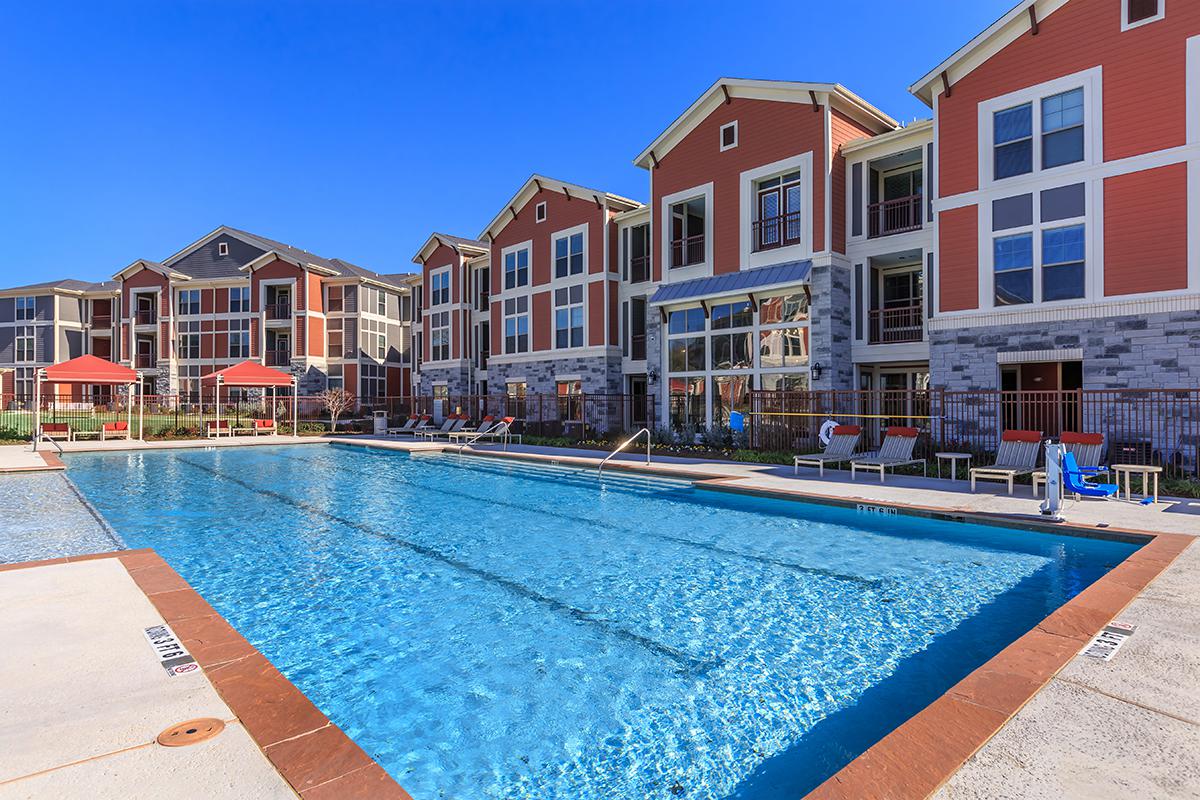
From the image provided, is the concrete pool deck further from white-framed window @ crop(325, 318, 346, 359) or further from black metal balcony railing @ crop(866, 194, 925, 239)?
white-framed window @ crop(325, 318, 346, 359)

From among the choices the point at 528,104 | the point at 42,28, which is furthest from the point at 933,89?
the point at 42,28

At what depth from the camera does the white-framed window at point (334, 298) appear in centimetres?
4116

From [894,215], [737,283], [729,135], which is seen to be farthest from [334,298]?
[894,215]

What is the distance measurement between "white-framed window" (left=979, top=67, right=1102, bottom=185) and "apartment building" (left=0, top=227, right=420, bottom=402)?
30906mm

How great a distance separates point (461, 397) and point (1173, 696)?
2850cm

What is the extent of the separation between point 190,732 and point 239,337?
44736 mm

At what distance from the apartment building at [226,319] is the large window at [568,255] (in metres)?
14.7

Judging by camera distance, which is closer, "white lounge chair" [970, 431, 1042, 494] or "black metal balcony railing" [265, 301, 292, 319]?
"white lounge chair" [970, 431, 1042, 494]

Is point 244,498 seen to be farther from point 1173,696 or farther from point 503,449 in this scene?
point 1173,696

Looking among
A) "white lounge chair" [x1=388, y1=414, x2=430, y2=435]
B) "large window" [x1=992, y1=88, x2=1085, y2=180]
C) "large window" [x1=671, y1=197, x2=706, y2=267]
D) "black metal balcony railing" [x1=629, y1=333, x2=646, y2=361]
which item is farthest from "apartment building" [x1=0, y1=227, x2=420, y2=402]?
"large window" [x1=992, y1=88, x2=1085, y2=180]

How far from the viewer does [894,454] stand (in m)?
13.0

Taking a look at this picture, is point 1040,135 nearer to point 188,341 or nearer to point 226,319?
point 226,319

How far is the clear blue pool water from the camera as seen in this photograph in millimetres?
3557

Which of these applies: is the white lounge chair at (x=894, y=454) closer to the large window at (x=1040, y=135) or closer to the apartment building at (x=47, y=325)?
the large window at (x=1040, y=135)
